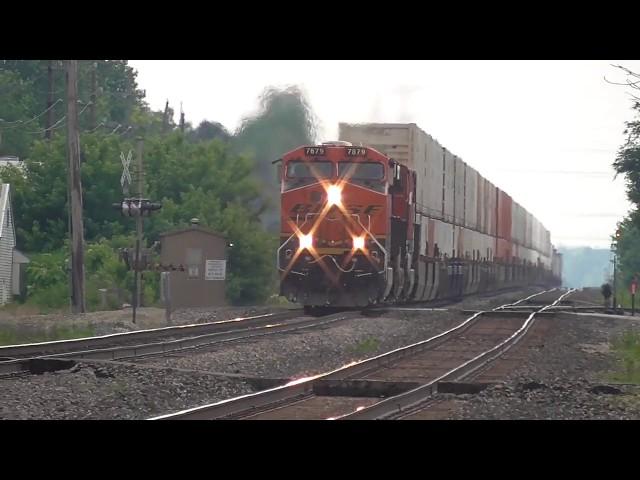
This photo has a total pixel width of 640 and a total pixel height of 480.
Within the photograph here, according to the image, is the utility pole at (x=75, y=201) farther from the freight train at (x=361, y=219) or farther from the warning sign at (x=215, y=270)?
the warning sign at (x=215, y=270)

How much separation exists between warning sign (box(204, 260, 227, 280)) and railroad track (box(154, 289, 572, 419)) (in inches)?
602

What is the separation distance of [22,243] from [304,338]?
26.6 metres

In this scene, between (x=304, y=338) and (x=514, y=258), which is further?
(x=514, y=258)

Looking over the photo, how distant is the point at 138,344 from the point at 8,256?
2639 centimetres

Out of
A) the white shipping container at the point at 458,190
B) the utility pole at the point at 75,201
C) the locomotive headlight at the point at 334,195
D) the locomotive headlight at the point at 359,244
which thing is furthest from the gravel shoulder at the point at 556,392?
the white shipping container at the point at 458,190

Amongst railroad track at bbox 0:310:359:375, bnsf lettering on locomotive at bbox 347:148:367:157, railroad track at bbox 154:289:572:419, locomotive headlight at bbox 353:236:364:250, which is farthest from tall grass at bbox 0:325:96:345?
bnsf lettering on locomotive at bbox 347:148:367:157

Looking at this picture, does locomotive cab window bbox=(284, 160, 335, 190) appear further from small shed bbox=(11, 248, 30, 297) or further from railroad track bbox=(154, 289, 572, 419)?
small shed bbox=(11, 248, 30, 297)

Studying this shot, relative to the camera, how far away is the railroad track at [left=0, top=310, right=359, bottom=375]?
1452 cm

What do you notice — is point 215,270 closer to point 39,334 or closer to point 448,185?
point 448,185

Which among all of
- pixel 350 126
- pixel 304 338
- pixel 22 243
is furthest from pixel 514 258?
pixel 304 338

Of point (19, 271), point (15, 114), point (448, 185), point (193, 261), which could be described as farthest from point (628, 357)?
point (15, 114)
